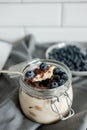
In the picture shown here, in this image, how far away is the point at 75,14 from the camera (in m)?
0.55

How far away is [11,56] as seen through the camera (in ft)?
1.79

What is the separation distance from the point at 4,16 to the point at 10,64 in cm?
10

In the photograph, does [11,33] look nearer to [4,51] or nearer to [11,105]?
[4,51]

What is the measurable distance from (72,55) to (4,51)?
0.44ft

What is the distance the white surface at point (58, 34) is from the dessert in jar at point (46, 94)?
165 millimetres

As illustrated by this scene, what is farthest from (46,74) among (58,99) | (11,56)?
(11,56)

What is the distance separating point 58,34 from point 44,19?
5 cm

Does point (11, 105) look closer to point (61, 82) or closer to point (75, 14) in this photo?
point (61, 82)

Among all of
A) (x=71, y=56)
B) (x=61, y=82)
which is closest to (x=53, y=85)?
(x=61, y=82)

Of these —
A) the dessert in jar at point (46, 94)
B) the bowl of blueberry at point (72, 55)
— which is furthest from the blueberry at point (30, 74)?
the bowl of blueberry at point (72, 55)

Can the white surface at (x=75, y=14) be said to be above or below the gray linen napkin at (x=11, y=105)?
above

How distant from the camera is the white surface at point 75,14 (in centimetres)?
53

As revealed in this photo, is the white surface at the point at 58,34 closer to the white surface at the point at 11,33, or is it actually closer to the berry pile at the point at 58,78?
the white surface at the point at 11,33

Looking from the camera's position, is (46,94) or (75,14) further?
(75,14)
